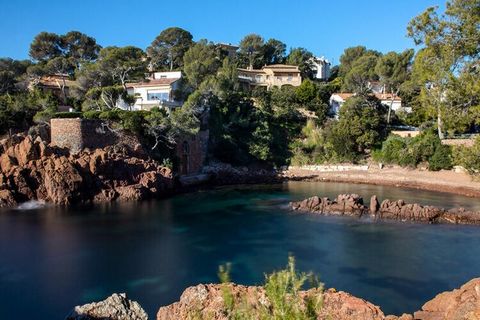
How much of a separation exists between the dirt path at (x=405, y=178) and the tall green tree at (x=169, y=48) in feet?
117

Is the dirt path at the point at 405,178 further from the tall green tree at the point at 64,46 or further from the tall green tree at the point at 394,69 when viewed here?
the tall green tree at the point at 64,46

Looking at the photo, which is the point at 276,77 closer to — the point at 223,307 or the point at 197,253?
the point at 197,253

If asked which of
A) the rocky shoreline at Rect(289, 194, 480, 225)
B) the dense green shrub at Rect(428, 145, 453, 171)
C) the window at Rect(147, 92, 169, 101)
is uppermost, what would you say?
the window at Rect(147, 92, 169, 101)

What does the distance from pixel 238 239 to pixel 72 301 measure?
10379 mm

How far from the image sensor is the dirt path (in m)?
38.5

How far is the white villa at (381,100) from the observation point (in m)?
57.2

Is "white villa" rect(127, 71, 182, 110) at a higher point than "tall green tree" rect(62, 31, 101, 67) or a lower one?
lower

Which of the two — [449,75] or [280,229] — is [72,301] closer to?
[280,229]

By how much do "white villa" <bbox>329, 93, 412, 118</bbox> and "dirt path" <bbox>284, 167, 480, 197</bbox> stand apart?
517 inches

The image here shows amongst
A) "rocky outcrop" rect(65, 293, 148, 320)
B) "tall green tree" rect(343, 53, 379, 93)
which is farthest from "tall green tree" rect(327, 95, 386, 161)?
"rocky outcrop" rect(65, 293, 148, 320)

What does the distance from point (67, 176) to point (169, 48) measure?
158ft

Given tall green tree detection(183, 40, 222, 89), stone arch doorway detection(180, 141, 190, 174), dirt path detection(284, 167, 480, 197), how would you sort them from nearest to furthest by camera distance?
1. dirt path detection(284, 167, 480, 197)
2. stone arch doorway detection(180, 141, 190, 174)
3. tall green tree detection(183, 40, 222, 89)

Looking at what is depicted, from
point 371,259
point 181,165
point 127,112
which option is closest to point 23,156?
point 127,112

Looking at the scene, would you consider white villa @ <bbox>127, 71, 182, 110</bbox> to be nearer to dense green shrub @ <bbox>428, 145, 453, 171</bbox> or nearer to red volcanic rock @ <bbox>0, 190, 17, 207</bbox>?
red volcanic rock @ <bbox>0, 190, 17, 207</bbox>
